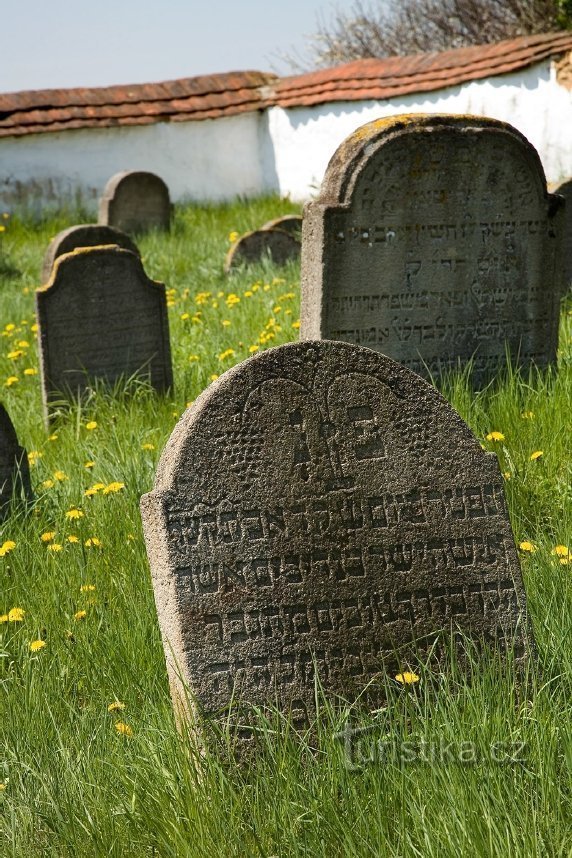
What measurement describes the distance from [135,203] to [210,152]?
14.1ft

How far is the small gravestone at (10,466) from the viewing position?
13.7 ft

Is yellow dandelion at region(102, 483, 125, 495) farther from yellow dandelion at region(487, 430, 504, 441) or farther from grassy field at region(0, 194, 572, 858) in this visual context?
yellow dandelion at region(487, 430, 504, 441)

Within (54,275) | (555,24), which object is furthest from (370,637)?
(555,24)

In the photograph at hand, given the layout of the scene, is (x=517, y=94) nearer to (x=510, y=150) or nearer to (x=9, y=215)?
(x=9, y=215)

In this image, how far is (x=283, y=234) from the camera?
32.7 ft

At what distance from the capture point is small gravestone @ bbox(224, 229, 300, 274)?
9914 millimetres

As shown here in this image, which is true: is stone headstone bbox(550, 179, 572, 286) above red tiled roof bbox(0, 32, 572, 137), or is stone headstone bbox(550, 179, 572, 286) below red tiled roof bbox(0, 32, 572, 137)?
below

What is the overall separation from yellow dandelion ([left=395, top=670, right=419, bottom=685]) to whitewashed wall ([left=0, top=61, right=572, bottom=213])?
40.3 feet

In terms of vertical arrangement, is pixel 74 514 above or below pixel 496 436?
below

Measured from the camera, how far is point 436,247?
5.10 m

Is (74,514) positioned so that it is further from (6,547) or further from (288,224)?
(288,224)

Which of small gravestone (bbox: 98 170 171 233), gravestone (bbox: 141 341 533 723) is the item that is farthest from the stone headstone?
small gravestone (bbox: 98 170 171 233)

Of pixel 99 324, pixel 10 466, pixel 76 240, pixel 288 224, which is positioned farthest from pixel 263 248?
pixel 10 466

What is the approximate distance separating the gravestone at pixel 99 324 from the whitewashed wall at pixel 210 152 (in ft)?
28.7
